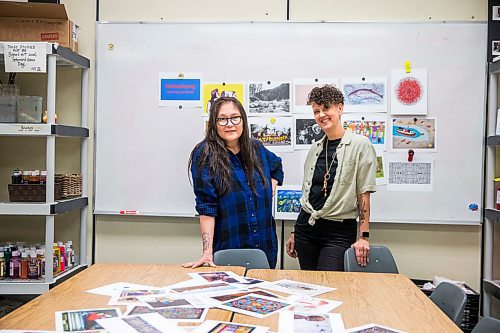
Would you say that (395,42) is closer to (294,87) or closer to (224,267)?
(294,87)

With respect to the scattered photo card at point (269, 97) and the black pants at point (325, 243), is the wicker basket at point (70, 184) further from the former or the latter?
the black pants at point (325, 243)

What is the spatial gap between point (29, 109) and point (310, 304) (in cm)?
246

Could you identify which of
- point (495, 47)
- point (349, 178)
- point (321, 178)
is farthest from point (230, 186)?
point (495, 47)

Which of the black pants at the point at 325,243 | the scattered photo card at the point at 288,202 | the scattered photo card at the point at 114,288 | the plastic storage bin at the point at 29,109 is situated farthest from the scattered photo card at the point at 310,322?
the plastic storage bin at the point at 29,109

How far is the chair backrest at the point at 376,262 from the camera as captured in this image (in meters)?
2.78

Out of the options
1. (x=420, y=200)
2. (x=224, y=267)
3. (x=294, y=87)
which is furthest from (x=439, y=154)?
(x=224, y=267)

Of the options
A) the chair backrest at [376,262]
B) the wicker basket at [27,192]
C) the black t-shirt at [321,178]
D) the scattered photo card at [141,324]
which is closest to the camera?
the scattered photo card at [141,324]

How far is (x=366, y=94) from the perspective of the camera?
3547 mm

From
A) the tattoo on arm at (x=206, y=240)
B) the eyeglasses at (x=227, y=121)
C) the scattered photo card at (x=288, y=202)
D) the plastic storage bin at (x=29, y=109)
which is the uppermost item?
the plastic storage bin at (x=29, y=109)

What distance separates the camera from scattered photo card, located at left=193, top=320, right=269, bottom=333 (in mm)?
1613

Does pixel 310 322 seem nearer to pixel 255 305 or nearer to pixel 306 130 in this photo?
pixel 255 305

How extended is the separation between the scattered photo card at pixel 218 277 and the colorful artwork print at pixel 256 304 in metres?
0.26

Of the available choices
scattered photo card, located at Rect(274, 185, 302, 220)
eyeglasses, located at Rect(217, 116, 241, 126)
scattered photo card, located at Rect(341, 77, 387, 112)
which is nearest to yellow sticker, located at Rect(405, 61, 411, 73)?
scattered photo card, located at Rect(341, 77, 387, 112)

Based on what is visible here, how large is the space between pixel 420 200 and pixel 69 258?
2.41 meters
